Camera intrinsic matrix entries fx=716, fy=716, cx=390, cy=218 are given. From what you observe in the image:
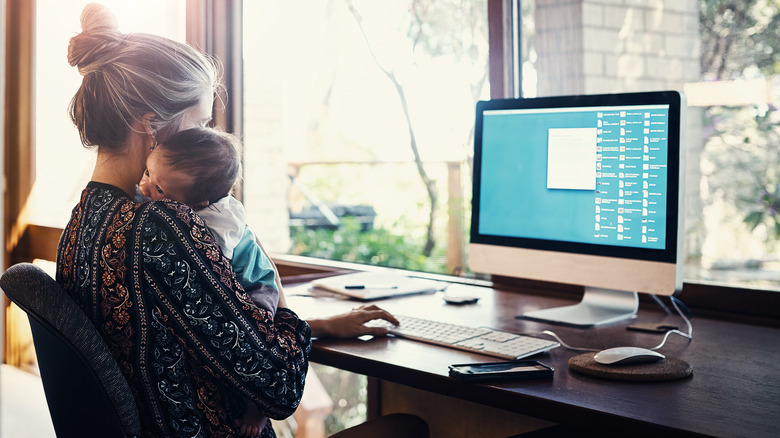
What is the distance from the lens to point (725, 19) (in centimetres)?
190

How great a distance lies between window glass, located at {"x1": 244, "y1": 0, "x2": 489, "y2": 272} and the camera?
2725 millimetres

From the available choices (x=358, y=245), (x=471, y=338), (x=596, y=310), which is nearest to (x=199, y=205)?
(x=471, y=338)

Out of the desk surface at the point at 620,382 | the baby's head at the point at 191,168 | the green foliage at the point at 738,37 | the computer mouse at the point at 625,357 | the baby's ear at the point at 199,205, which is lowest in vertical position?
the desk surface at the point at 620,382

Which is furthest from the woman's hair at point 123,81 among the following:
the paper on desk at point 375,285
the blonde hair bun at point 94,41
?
the paper on desk at point 375,285

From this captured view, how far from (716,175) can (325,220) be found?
89.5 inches

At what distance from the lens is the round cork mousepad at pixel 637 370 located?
3.69 feet

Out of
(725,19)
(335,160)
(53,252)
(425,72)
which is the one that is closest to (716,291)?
(725,19)

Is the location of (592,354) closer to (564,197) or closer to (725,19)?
(564,197)

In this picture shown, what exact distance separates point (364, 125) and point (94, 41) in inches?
85.4

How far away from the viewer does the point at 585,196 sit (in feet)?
5.13

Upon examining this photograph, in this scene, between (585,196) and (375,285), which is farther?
(375,285)

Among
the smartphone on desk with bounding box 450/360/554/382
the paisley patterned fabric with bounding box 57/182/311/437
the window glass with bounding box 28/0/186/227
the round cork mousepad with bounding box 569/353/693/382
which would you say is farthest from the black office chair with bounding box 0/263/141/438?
the window glass with bounding box 28/0/186/227

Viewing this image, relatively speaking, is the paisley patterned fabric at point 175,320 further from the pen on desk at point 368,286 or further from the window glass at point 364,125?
the window glass at point 364,125

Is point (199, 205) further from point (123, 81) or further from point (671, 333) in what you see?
point (671, 333)
